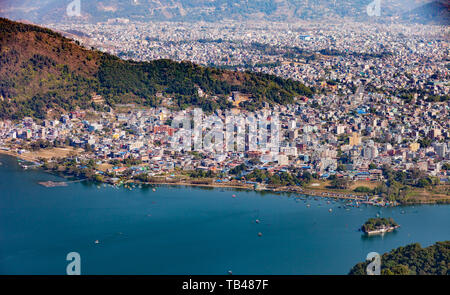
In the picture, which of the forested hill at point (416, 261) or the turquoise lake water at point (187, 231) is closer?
the forested hill at point (416, 261)

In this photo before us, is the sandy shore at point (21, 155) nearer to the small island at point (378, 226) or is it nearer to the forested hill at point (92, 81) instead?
the forested hill at point (92, 81)

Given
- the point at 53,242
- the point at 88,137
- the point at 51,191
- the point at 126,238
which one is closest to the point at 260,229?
the point at 126,238

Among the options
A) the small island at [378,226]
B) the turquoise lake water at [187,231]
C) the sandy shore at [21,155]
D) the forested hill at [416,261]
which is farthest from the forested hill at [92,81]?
the forested hill at [416,261]

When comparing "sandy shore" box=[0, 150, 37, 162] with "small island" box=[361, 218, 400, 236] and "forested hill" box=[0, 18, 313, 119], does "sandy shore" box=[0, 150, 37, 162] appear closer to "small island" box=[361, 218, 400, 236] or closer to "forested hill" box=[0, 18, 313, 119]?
"forested hill" box=[0, 18, 313, 119]

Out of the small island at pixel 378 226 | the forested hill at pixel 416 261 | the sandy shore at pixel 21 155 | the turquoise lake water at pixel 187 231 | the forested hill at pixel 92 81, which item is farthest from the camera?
the forested hill at pixel 92 81

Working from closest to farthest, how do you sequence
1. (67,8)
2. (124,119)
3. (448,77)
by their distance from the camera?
(124,119), (448,77), (67,8)

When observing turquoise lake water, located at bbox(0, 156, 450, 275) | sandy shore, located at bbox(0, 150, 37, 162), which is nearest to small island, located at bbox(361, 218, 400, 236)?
turquoise lake water, located at bbox(0, 156, 450, 275)

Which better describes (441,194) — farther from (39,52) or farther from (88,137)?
(39,52)
